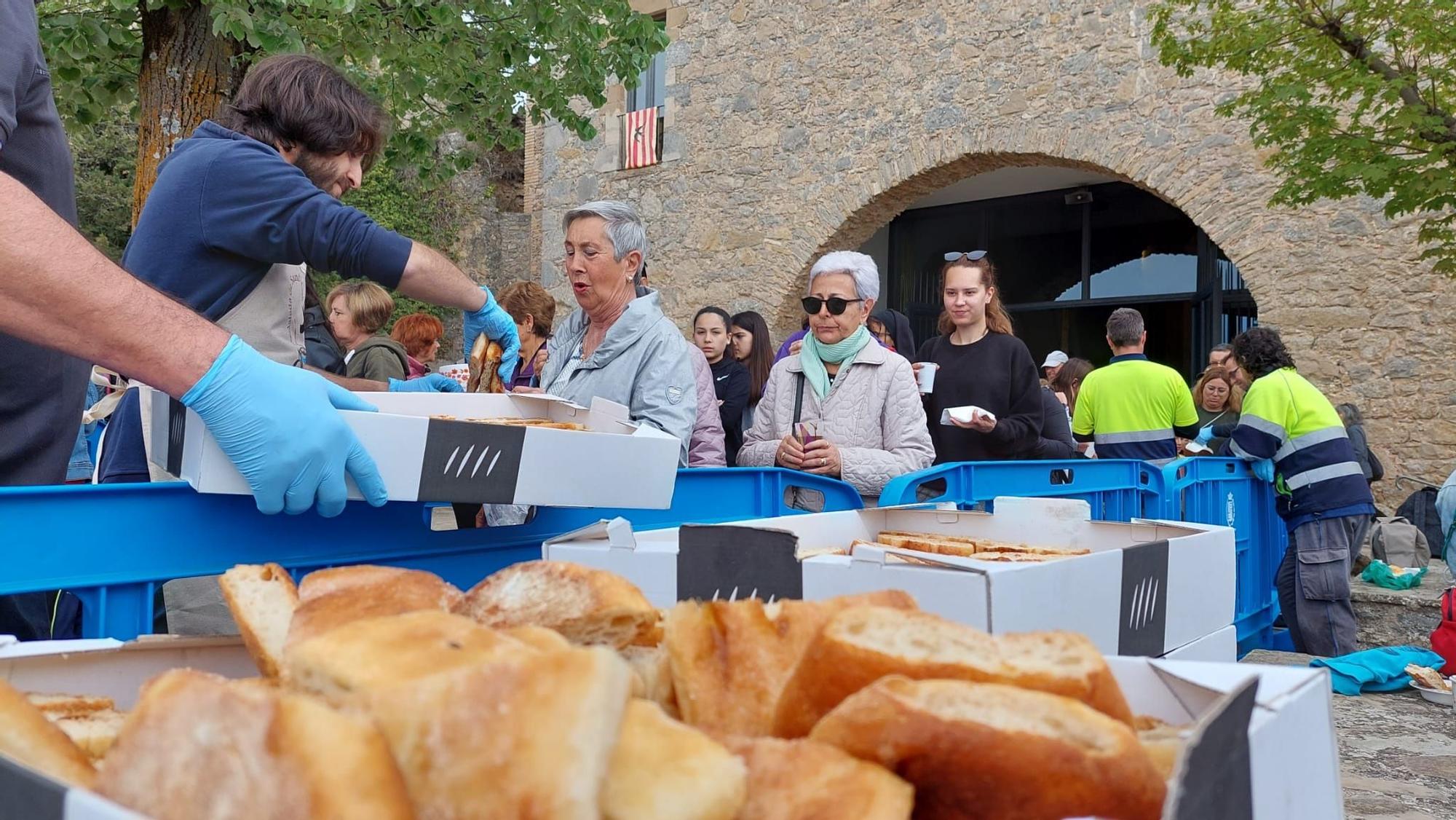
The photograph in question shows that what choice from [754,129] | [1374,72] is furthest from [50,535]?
[754,129]

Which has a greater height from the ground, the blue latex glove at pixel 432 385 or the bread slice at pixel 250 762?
the blue latex glove at pixel 432 385

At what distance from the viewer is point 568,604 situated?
96cm

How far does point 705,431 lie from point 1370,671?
3.22 m

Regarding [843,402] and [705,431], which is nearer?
[843,402]

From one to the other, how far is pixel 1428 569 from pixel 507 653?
30.4ft

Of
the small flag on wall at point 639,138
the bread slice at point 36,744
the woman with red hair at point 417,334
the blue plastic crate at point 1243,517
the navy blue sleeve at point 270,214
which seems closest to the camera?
the bread slice at point 36,744

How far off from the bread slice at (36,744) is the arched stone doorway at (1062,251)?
39.7 ft

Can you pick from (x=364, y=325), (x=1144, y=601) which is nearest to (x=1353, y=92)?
(x=364, y=325)

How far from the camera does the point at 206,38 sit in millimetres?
5766

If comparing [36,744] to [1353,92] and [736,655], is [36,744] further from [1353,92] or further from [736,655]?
[1353,92]

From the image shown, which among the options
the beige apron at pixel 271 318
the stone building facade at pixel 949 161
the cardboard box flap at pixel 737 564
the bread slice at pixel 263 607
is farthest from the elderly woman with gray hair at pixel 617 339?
the stone building facade at pixel 949 161

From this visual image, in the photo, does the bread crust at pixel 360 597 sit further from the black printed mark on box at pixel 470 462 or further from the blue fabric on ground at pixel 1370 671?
the blue fabric on ground at pixel 1370 671

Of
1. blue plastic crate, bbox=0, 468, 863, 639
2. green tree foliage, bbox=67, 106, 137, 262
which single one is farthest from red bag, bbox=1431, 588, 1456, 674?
green tree foliage, bbox=67, 106, 137, 262

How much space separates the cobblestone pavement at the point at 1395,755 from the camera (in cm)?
311
